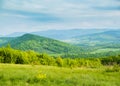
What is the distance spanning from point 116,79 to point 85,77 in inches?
71.9

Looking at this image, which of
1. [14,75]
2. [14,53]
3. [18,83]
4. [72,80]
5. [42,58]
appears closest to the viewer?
[18,83]

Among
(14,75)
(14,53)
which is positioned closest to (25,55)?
(14,53)

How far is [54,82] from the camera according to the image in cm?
1573

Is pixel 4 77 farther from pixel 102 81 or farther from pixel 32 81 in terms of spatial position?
pixel 102 81

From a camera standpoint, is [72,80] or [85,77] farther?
[85,77]

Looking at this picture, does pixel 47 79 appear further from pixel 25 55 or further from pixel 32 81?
pixel 25 55

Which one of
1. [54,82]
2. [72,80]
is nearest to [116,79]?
[72,80]

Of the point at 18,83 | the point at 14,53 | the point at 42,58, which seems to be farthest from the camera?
the point at 42,58

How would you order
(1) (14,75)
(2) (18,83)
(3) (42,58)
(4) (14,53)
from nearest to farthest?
(2) (18,83) < (1) (14,75) < (4) (14,53) < (3) (42,58)

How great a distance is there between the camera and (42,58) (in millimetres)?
108438

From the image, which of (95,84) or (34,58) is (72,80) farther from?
(34,58)

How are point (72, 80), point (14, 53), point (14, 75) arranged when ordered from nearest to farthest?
point (72, 80) → point (14, 75) → point (14, 53)

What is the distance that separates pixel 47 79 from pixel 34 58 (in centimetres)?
8796

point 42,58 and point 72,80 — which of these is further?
point 42,58
